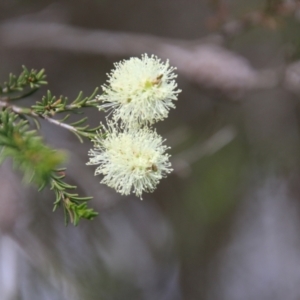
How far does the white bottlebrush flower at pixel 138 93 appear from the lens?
2.16 ft

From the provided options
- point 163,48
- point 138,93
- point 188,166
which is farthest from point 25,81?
point 188,166

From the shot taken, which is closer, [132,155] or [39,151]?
[39,151]

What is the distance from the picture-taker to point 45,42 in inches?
76.9

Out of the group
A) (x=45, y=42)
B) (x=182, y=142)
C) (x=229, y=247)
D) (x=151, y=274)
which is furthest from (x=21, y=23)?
(x=229, y=247)

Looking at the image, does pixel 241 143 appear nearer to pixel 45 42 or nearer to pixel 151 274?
pixel 151 274

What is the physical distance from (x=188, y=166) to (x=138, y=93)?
126 cm

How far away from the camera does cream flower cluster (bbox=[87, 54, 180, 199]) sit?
25.7 inches

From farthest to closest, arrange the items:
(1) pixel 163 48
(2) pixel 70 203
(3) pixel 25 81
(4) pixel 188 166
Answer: (4) pixel 188 166 → (1) pixel 163 48 → (3) pixel 25 81 → (2) pixel 70 203

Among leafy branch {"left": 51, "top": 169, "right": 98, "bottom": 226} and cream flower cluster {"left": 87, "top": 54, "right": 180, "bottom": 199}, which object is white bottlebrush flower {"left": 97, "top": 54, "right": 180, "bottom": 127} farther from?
leafy branch {"left": 51, "top": 169, "right": 98, "bottom": 226}

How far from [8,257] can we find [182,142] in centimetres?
96

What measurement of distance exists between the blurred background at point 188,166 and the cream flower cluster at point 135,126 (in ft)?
3.34

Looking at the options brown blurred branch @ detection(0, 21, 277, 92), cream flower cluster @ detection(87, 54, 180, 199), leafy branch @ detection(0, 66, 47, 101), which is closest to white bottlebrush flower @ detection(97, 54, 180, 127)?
→ cream flower cluster @ detection(87, 54, 180, 199)

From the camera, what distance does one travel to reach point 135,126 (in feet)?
2.16

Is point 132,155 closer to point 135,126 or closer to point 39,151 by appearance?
point 135,126
